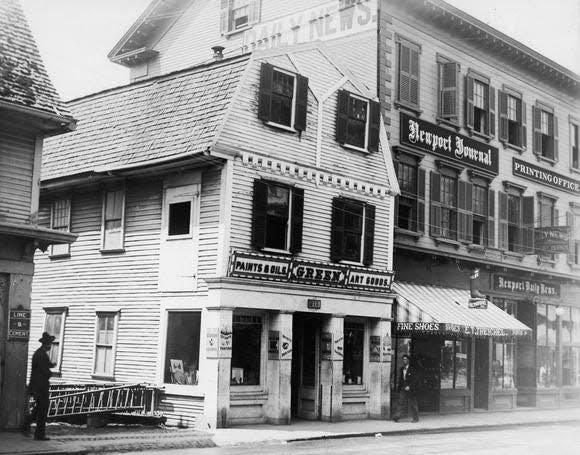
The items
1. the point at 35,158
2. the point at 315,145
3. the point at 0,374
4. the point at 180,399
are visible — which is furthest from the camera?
the point at 315,145

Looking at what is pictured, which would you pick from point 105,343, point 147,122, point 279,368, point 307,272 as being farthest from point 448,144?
point 105,343

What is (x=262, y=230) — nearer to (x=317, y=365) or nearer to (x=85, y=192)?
(x=317, y=365)

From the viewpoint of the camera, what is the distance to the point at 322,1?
26.4 meters

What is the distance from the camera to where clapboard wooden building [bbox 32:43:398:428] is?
19.7m

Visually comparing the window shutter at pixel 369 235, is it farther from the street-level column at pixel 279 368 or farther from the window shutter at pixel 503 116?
the window shutter at pixel 503 116

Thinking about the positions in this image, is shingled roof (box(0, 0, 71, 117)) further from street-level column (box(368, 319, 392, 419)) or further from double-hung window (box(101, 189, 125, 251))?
street-level column (box(368, 319, 392, 419))

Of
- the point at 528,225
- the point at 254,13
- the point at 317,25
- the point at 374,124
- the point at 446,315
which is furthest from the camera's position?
the point at 528,225

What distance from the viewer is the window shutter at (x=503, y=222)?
2991 cm

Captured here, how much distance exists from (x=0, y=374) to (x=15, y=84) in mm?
5865

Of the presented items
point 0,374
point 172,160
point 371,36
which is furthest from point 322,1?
point 0,374

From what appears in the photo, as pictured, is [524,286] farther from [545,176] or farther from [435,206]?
[435,206]

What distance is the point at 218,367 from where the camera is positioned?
18.9 metres

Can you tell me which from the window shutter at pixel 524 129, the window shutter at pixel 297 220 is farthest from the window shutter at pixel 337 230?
the window shutter at pixel 524 129

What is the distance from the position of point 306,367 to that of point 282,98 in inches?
288
